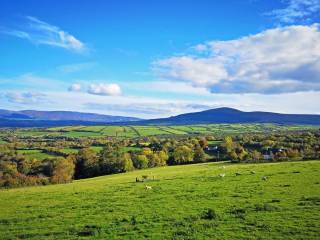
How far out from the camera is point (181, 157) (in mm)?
107562

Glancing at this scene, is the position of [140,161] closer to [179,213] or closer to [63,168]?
[63,168]

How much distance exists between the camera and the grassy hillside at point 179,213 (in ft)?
62.6

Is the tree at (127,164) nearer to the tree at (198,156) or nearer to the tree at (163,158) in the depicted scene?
the tree at (163,158)

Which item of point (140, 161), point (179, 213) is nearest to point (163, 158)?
point (140, 161)

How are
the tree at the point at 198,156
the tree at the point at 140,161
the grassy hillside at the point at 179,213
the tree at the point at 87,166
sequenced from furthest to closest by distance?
the tree at the point at 198,156, the tree at the point at 140,161, the tree at the point at 87,166, the grassy hillside at the point at 179,213

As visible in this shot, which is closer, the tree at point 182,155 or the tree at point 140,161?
the tree at point 140,161

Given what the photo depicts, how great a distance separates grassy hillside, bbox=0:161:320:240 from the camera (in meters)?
19.1

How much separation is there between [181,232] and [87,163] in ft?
257

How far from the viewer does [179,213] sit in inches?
933

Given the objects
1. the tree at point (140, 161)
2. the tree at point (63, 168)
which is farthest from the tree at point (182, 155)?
the tree at point (63, 168)

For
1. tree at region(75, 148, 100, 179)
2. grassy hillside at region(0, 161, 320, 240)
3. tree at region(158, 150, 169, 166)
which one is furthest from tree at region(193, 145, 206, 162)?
grassy hillside at region(0, 161, 320, 240)

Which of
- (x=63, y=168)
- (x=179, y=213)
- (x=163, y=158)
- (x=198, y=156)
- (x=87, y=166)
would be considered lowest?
(x=87, y=166)

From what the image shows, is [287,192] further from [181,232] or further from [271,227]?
[181,232]

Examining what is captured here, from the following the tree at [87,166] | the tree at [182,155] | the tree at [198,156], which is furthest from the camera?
the tree at [182,155]
